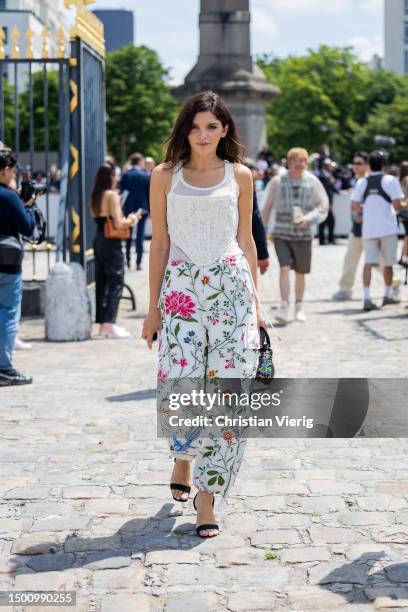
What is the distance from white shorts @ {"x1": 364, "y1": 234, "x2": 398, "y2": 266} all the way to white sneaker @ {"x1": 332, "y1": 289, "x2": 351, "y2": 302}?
1.07 m

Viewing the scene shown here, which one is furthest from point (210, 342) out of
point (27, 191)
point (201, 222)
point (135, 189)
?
point (135, 189)

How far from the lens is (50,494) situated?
591 cm

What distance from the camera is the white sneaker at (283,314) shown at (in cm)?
1308

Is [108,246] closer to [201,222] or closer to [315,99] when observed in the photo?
[201,222]

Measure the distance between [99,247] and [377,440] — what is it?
5.40 m

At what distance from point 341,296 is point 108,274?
443 cm

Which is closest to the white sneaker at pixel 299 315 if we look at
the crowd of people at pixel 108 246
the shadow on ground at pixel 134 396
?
the crowd of people at pixel 108 246

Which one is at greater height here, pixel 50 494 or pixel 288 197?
pixel 288 197

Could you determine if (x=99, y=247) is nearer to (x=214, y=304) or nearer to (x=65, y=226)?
(x=65, y=226)

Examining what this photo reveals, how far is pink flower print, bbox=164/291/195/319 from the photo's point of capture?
518 centimetres

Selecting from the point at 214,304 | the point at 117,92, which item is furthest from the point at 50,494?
the point at 117,92

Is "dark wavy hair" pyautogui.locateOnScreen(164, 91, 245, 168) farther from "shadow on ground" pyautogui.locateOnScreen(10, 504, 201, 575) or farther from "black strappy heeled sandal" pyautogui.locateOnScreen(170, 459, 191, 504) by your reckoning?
"shadow on ground" pyautogui.locateOnScreen(10, 504, 201, 575)

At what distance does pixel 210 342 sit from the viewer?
17.0 feet

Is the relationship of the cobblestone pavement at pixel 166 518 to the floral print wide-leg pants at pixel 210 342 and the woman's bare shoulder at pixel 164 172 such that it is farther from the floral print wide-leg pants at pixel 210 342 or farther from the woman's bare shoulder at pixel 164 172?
the woman's bare shoulder at pixel 164 172
